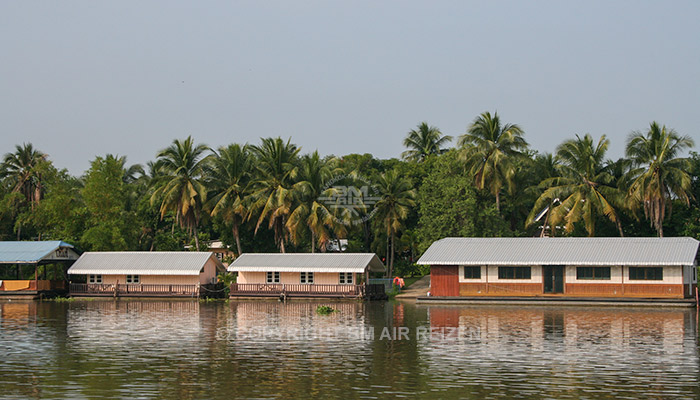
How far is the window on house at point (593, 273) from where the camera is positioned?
52.6m

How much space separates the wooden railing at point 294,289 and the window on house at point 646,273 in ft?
60.5

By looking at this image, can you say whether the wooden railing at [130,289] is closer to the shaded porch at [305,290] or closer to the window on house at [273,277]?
the shaded porch at [305,290]

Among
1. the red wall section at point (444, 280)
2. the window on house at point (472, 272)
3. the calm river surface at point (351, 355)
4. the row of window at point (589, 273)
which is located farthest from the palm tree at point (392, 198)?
the calm river surface at point (351, 355)

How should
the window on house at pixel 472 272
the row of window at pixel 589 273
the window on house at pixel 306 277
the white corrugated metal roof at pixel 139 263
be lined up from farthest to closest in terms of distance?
1. the white corrugated metal roof at pixel 139 263
2. the window on house at pixel 306 277
3. the window on house at pixel 472 272
4. the row of window at pixel 589 273

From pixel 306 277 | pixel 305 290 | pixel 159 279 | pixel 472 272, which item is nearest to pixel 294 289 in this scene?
pixel 305 290

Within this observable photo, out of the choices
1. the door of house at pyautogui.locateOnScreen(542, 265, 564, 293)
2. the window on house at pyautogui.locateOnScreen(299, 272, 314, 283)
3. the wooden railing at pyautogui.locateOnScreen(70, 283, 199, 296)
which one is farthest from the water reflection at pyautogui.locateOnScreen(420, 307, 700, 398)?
the wooden railing at pyautogui.locateOnScreen(70, 283, 199, 296)

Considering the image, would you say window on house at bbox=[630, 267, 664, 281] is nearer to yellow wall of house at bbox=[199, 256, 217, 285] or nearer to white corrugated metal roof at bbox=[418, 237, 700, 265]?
Answer: white corrugated metal roof at bbox=[418, 237, 700, 265]

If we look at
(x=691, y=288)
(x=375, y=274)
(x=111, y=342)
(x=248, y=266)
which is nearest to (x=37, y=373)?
(x=111, y=342)

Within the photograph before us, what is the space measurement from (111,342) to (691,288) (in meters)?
38.6

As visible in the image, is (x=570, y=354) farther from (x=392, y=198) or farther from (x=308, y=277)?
(x=392, y=198)

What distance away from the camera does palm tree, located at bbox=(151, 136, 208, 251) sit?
66.8m

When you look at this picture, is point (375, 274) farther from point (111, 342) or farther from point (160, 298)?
point (111, 342)

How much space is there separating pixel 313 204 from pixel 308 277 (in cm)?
705

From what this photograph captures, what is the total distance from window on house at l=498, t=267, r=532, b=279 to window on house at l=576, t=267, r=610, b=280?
10.8 ft
